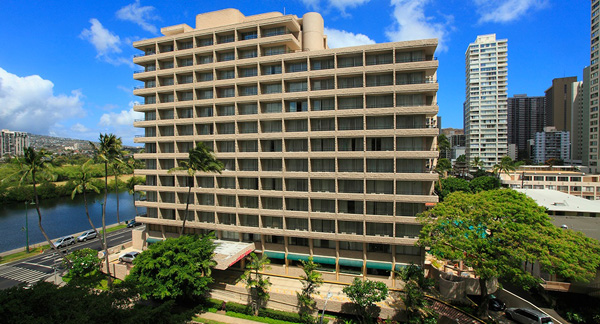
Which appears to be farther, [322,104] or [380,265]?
[322,104]

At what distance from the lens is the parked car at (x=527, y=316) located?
3194 cm

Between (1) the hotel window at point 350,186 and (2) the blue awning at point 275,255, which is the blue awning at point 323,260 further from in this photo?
(1) the hotel window at point 350,186

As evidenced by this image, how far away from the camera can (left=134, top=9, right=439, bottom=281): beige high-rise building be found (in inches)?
1690

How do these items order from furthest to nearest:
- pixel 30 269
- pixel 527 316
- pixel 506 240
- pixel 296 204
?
pixel 30 269 < pixel 296 204 < pixel 527 316 < pixel 506 240

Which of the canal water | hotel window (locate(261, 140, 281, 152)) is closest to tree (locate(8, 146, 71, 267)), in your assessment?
the canal water

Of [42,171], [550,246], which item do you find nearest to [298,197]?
[550,246]

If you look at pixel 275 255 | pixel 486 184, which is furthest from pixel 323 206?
pixel 486 184

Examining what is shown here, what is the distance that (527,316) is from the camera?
32.9 m

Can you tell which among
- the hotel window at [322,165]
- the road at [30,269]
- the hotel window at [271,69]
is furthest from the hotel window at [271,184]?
the road at [30,269]

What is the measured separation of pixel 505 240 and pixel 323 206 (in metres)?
23.4

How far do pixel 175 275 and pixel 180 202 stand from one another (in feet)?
60.1

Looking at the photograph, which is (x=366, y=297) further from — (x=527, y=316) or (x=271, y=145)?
(x=271, y=145)

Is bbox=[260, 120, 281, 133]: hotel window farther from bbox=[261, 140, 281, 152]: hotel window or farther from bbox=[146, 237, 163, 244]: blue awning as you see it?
bbox=[146, 237, 163, 244]: blue awning

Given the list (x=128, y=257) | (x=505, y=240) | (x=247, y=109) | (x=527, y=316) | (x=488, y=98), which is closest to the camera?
(x=505, y=240)
